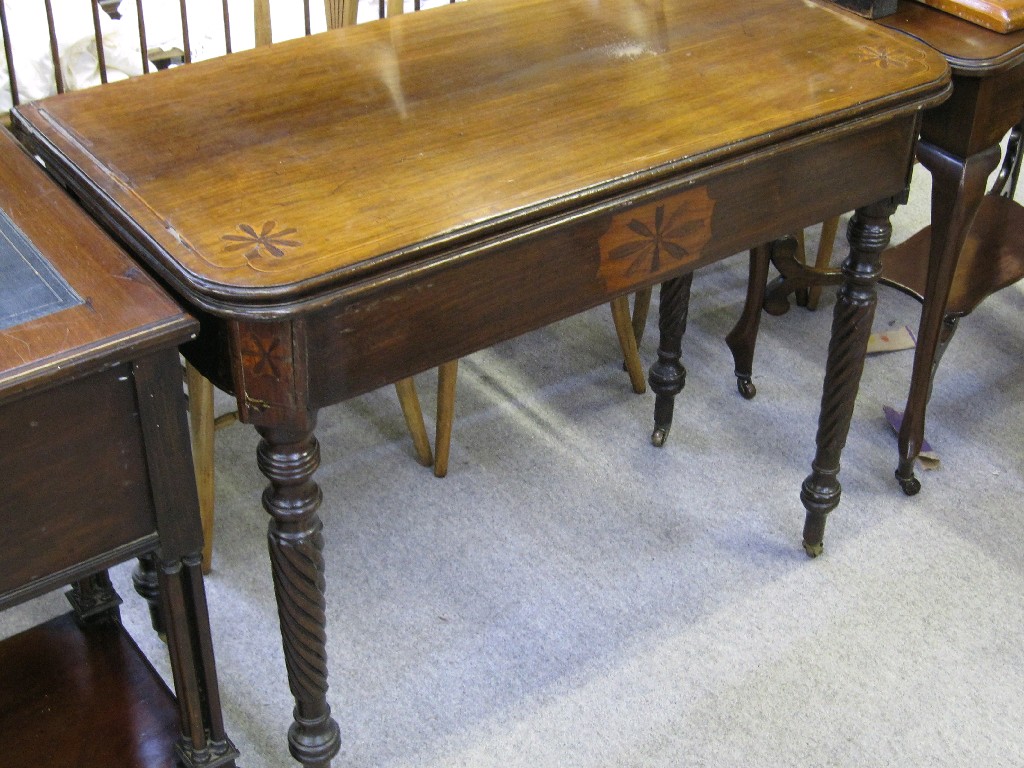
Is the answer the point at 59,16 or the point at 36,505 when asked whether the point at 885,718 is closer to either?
the point at 36,505

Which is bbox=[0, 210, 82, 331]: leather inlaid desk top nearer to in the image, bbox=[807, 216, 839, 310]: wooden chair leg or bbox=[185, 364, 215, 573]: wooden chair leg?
bbox=[185, 364, 215, 573]: wooden chair leg

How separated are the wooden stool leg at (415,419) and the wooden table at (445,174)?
2.46 feet

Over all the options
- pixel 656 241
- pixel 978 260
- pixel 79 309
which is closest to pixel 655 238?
pixel 656 241

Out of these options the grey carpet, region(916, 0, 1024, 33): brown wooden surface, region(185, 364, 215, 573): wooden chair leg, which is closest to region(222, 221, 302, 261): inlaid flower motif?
region(185, 364, 215, 573): wooden chair leg

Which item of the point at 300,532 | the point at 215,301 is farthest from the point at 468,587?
the point at 215,301

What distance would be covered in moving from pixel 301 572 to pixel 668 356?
1099 mm

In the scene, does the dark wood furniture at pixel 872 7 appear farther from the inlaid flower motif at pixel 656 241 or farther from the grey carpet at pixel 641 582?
the grey carpet at pixel 641 582

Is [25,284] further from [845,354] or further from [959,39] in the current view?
[959,39]

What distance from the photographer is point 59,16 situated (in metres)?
2.49

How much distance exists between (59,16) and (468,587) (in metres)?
1.39

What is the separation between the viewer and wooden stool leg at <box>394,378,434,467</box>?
2.41 meters

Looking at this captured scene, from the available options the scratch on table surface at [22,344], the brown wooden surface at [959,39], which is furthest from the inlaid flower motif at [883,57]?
the scratch on table surface at [22,344]

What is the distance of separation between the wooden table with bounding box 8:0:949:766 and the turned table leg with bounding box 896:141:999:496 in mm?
255

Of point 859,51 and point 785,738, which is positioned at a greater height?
point 859,51
